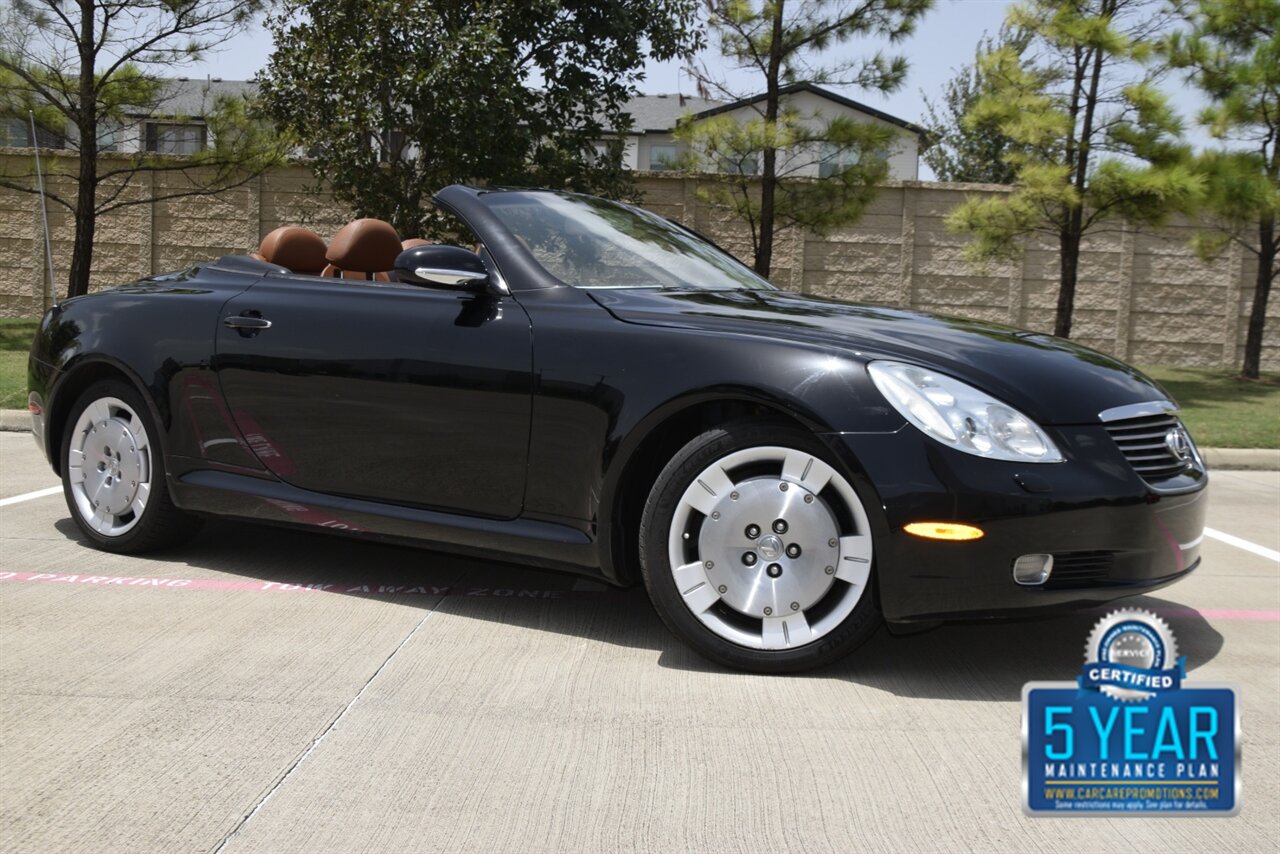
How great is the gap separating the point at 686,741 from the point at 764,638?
1.87ft

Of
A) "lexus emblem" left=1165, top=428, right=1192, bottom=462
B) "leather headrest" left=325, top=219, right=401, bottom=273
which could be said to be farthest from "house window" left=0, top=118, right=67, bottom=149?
"lexus emblem" left=1165, top=428, right=1192, bottom=462

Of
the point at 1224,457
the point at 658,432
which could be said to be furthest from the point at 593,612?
the point at 1224,457

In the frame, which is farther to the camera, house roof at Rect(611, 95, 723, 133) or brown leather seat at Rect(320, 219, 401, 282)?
house roof at Rect(611, 95, 723, 133)

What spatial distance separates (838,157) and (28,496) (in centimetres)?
1325

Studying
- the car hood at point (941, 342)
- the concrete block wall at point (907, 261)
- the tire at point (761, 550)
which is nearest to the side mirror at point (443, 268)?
the car hood at point (941, 342)

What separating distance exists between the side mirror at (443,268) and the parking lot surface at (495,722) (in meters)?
1.08

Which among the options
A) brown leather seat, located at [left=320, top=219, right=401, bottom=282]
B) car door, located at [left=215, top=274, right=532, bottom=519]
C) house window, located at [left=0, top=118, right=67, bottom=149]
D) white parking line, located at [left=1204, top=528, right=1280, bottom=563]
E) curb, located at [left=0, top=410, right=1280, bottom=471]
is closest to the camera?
car door, located at [left=215, top=274, right=532, bottom=519]

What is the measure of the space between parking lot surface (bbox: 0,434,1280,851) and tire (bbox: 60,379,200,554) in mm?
143

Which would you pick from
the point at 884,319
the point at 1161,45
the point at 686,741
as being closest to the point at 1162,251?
the point at 1161,45

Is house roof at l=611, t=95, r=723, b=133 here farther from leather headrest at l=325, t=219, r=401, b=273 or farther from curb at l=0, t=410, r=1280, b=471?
leather headrest at l=325, t=219, r=401, b=273

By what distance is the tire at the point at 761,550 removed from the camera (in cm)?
359

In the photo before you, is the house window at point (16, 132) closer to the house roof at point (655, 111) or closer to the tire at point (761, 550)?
the tire at point (761, 550)

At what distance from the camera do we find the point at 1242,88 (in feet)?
60.1

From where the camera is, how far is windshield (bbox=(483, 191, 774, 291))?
172 inches
